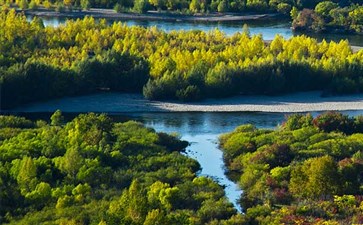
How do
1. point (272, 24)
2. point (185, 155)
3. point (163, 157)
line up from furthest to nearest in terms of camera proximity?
point (272, 24) < point (185, 155) < point (163, 157)

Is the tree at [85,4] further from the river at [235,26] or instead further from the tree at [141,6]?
the tree at [141,6]

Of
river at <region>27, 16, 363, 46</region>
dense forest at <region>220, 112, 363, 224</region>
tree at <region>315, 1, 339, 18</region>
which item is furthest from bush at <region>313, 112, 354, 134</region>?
tree at <region>315, 1, 339, 18</region>

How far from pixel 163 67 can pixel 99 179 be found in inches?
790

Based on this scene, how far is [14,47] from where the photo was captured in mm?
52781

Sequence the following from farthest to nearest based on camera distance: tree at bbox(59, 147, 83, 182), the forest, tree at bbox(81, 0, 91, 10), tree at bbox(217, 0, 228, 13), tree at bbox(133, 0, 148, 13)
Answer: tree at bbox(217, 0, 228, 13) → tree at bbox(81, 0, 91, 10) → tree at bbox(133, 0, 148, 13) → the forest → tree at bbox(59, 147, 83, 182)

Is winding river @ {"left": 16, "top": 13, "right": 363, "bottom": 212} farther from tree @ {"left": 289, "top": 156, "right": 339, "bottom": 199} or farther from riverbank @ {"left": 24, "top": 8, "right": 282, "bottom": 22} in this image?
riverbank @ {"left": 24, "top": 8, "right": 282, "bottom": 22}

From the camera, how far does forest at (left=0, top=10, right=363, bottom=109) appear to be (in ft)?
152

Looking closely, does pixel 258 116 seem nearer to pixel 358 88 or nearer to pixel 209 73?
pixel 209 73

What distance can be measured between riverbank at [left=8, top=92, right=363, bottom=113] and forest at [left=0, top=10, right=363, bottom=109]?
0.73m

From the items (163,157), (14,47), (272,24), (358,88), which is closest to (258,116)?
(358,88)

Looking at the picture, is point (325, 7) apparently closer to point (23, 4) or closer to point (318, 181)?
point (23, 4)

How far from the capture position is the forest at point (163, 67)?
46.2 meters

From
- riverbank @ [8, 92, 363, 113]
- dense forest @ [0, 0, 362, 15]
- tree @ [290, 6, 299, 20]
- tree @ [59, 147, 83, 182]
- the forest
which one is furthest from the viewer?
dense forest @ [0, 0, 362, 15]

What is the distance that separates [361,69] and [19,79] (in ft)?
64.5
